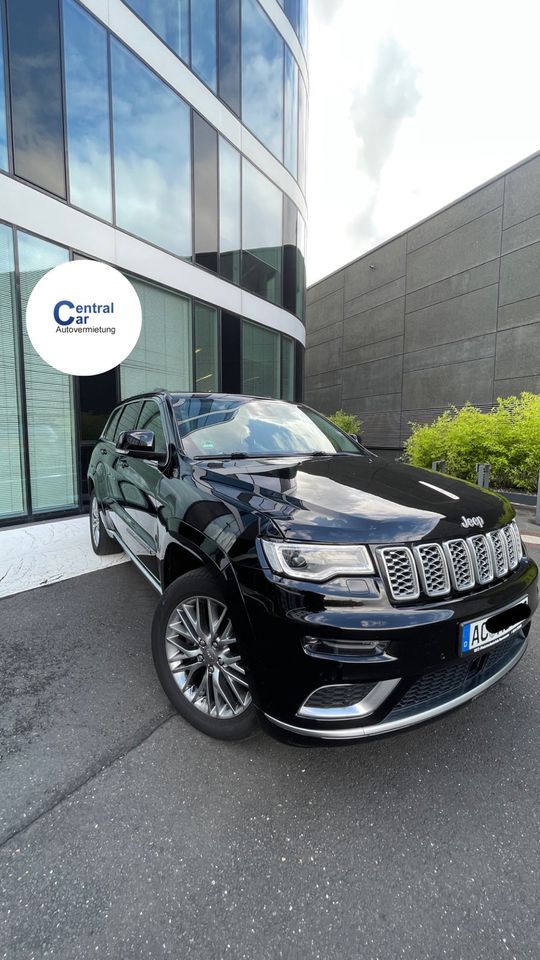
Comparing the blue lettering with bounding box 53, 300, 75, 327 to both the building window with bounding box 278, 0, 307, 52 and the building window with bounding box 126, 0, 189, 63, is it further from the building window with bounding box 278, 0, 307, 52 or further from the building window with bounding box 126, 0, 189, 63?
the building window with bounding box 278, 0, 307, 52

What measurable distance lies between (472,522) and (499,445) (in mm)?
7336

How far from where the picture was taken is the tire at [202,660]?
198 centimetres

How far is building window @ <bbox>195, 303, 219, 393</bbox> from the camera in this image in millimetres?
9547

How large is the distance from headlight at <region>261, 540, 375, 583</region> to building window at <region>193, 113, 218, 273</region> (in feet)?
30.1

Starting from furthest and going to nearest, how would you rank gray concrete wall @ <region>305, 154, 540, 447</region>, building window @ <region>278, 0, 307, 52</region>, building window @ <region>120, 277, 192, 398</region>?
gray concrete wall @ <region>305, 154, 540, 447</region> → building window @ <region>278, 0, 307, 52</region> → building window @ <region>120, 277, 192, 398</region>

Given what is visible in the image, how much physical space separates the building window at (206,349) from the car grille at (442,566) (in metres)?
8.24

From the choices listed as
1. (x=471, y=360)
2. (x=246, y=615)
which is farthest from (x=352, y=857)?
(x=471, y=360)

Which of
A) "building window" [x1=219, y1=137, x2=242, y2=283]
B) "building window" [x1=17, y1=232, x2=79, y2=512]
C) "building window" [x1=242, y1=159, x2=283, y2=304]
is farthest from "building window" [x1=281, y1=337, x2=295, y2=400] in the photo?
"building window" [x1=17, y1=232, x2=79, y2=512]

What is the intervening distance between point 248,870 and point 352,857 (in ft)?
1.20

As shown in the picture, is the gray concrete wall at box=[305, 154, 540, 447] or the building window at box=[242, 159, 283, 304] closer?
the building window at box=[242, 159, 283, 304]

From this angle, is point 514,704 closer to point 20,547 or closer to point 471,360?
point 20,547

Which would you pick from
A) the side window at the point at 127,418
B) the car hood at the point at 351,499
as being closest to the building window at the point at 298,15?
the side window at the point at 127,418

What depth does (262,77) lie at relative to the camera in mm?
10906

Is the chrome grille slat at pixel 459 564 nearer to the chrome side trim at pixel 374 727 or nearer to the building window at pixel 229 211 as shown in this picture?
the chrome side trim at pixel 374 727
